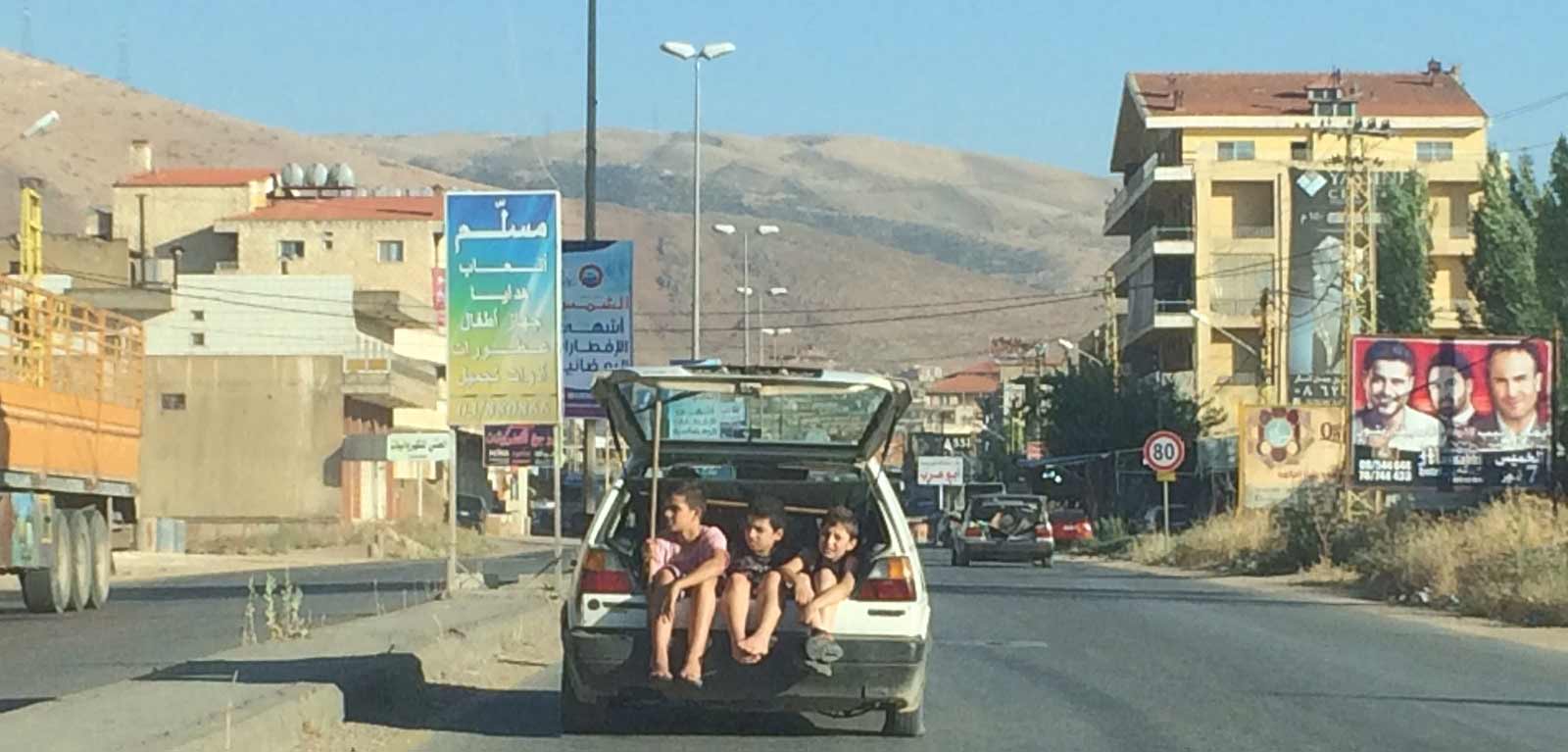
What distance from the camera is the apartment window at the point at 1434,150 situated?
92750 millimetres

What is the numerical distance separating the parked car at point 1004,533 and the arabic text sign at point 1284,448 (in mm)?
10207

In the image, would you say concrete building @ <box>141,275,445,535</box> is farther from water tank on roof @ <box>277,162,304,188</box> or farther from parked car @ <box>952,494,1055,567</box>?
water tank on roof @ <box>277,162,304,188</box>

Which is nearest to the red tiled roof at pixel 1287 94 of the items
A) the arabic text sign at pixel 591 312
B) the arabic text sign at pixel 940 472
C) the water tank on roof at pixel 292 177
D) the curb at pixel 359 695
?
the arabic text sign at pixel 940 472

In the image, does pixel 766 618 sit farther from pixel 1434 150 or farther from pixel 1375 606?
pixel 1434 150

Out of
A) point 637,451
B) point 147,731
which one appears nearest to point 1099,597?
point 637,451

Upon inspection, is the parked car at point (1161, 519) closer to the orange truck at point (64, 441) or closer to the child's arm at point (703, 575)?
the orange truck at point (64, 441)

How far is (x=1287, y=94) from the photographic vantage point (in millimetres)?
95250

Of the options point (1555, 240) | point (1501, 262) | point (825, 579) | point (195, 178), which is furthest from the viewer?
point (195, 178)

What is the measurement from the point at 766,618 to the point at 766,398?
2111 mm

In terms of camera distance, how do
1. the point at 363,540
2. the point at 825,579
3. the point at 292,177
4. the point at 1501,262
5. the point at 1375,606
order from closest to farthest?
the point at 825,579, the point at 1375,606, the point at 363,540, the point at 1501,262, the point at 292,177

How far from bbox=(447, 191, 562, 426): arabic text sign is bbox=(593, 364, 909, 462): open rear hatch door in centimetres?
890

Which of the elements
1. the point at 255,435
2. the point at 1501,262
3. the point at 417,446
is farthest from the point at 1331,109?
the point at 417,446

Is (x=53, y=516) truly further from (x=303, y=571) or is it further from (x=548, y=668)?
(x=303, y=571)

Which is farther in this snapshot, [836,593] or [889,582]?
[889,582]
